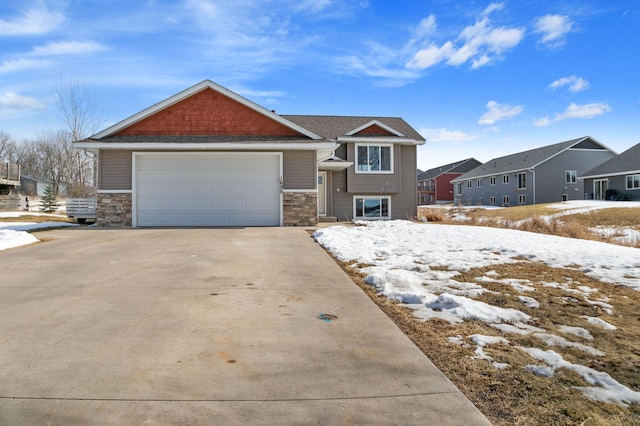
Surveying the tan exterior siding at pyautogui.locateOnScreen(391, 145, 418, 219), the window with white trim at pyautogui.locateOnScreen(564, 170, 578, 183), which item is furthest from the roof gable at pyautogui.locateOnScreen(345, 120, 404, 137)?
the window with white trim at pyautogui.locateOnScreen(564, 170, 578, 183)

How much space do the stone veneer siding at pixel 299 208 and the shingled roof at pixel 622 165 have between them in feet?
100

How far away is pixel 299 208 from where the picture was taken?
48.9ft

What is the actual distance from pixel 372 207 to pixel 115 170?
13.0 metres

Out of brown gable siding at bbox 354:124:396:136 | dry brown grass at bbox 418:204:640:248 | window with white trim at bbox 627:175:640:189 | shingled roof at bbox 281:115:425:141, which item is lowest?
dry brown grass at bbox 418:204:640:248

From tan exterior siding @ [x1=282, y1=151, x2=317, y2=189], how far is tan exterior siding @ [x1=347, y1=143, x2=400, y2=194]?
6852 mm

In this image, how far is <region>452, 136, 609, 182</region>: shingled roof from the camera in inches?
1581

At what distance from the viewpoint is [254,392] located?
106 inches

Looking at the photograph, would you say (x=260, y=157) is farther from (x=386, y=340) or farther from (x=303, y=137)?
(x=386, y=340)

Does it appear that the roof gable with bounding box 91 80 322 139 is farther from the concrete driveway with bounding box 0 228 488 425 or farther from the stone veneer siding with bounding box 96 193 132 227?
the concrete driveway with bounding box 0 228 488 425

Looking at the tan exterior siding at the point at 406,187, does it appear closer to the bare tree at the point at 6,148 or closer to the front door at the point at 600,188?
the front door at the point at 600,188

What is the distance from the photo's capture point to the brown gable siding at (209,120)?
15172mm

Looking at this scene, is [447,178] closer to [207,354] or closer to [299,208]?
[299,208]

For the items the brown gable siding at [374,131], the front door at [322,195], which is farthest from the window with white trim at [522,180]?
the front door at [322,195]

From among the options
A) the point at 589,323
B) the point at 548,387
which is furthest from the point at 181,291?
the point at 589,323
